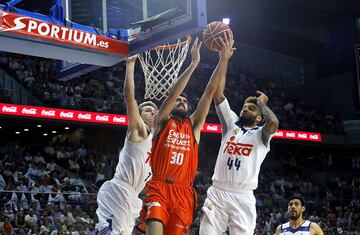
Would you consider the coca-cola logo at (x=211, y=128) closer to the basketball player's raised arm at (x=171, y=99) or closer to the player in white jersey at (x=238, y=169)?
the player in white jersey at (x=238, y=169)

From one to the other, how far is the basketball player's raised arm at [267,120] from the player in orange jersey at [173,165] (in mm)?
642

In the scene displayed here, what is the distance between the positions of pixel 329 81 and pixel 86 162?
1430cm

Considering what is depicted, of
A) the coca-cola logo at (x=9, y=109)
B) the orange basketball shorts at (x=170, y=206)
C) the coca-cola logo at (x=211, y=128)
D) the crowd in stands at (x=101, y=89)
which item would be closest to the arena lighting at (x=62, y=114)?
the coca-cola logo at (x=9, y=109)

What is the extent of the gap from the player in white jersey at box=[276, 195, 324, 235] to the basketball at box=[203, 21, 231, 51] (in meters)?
2.72

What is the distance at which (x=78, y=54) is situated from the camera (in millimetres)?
5707

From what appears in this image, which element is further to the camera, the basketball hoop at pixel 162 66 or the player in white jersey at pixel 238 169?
the basketball hoop at pixel 162 66

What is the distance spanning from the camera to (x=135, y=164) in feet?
18.8

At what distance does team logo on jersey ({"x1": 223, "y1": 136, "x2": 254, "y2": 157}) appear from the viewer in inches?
231

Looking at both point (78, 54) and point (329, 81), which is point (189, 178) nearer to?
point (78, 54)

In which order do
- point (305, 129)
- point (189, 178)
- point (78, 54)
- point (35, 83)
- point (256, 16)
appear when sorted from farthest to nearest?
point (256, 16), point (305, 129), point (35, 83), point (78, 54), point (189, 178)

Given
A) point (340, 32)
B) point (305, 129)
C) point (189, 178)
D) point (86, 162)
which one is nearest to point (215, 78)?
point (189, 178)

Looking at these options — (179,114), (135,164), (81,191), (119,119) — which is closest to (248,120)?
(179,114)

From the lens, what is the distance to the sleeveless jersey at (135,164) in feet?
18.6

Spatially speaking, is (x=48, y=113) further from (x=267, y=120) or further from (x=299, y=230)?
(x=267, y=120)
